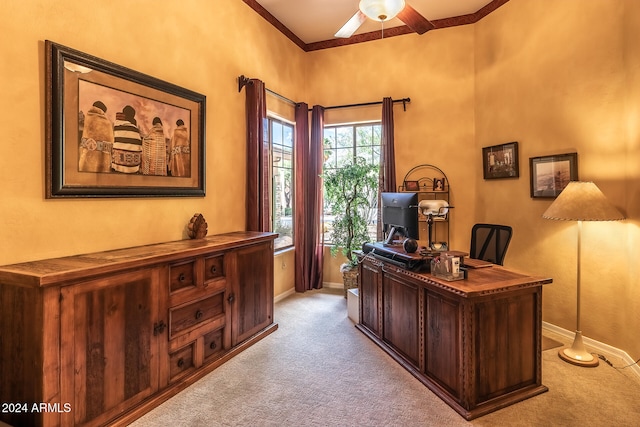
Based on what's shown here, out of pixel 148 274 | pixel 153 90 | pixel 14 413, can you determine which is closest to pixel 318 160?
pixel 153 90

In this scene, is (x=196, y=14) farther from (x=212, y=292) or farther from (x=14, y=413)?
(x=14, y=413)

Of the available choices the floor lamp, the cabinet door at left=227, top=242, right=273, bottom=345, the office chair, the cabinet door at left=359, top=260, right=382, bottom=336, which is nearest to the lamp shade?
the floor lamp

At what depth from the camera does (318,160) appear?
494cm

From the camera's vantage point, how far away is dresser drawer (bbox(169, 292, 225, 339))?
7.93 feet

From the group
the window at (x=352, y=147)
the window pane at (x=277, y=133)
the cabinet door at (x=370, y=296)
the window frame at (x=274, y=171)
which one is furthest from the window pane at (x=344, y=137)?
the cabinet door at (x=370, y=296)

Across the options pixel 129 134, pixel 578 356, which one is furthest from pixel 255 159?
pixel 578 356

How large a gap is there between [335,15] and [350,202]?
2436 millimetres

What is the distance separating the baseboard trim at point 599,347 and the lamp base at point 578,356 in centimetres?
21

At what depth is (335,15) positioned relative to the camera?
4.36 meters

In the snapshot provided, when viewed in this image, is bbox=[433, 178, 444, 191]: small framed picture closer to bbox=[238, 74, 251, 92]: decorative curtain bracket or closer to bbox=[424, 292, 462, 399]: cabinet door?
bbox=[424, 292, 462, 399]: cabinet door

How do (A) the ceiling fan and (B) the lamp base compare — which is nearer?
(A) the ceiling fan

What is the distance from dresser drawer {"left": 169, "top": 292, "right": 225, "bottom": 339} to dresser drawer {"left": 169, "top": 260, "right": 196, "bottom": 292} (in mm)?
148

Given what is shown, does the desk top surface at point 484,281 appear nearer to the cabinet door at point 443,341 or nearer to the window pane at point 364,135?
the cabinet door at point 443,341

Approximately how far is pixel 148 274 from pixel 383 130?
3561 mm
